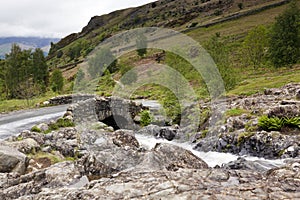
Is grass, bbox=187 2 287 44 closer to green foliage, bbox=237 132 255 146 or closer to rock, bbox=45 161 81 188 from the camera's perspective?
green foliage, bbox=237 132 255 146

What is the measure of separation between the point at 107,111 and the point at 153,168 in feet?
83.6

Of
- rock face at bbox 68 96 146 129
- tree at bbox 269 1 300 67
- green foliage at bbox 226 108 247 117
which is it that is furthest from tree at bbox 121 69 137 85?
green foliage at bbox 226 108 247 117

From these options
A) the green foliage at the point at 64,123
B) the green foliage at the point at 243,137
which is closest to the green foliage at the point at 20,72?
the green foliage at the point at 64,123

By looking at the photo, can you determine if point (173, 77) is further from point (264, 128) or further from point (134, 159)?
point (134, 159)

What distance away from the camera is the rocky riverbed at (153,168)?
984 cm

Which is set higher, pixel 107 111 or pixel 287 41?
pixel 287 41

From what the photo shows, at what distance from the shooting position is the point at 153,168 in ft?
43.4

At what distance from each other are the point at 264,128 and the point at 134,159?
12.7m

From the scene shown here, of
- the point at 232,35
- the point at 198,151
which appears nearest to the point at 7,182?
the point at 198,151

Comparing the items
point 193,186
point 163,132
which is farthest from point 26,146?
point 193,186

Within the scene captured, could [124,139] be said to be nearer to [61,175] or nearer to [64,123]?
[61,175]

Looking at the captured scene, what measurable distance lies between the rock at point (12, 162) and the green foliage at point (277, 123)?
18.2 metres

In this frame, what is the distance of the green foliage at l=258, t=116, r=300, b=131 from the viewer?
21125mm

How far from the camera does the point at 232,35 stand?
4744 inches
